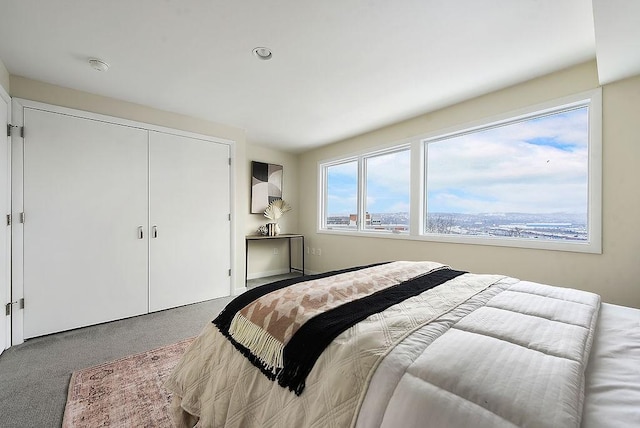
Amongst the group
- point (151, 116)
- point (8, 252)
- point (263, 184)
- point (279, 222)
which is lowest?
point (8, 252)

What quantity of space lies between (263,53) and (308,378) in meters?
2.21

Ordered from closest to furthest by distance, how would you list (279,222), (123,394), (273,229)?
(123,394), (273,229), (279,222)

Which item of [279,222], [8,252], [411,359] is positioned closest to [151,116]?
[8,252]

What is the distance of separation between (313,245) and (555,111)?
3763 mm

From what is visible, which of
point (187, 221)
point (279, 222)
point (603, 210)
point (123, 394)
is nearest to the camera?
point (123, 394)

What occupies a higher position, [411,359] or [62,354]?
[411,359]

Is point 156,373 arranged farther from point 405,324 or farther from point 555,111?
point 555,111

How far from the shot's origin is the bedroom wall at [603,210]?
209 cm

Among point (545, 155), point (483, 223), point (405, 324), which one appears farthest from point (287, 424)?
point (545, 155)

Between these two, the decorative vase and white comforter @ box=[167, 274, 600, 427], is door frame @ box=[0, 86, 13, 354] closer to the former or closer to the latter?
white comforter @ box=[167, 274, 600, 427]

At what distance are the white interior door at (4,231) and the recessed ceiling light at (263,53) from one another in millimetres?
2125

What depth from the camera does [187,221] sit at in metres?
3.41

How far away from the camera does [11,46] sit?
2.04 meters

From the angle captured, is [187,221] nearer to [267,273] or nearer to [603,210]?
[267,273]
